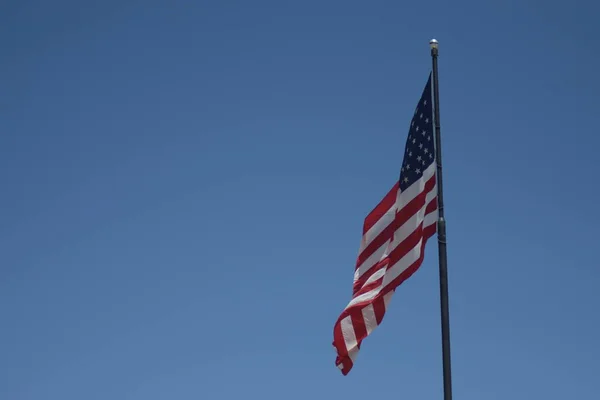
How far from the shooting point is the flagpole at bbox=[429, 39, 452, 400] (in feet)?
71.6

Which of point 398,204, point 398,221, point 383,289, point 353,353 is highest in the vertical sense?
point 398,204

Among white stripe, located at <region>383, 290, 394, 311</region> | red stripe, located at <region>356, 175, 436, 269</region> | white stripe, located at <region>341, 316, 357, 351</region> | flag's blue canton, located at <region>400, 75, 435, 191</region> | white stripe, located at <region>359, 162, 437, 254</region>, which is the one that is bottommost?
white stripe, located at <region>341, 316, 357, 351</region>

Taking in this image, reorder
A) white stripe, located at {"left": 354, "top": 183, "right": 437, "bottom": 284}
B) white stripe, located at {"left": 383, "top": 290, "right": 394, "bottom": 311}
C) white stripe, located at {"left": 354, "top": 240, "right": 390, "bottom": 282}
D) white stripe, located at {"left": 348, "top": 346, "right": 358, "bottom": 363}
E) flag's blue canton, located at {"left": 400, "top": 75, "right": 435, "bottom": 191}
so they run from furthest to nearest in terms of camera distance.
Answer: white stripe, located at {"left": 354, "top": 240, "right": 390, "bottom": 282}, white stripe, located at {"left": 348, "top": 346, "right": 358, "bottom": 363}, white stripe, located at {"left": 383, "top": 290, "right": 394, "bottom": 311}, flag's blue canton, located at {"left": 400, "top": 75, "right": 435, "bottom": 191}, white stripe, located at {"left": 354, "top": 183, "right": 437, "bottom": 284}

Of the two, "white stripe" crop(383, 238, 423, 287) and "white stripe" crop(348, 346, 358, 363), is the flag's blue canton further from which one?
"white stripe" crop(348, 346, 358, 363)

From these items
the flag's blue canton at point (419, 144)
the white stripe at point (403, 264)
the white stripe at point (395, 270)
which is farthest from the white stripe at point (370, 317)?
the flag's blue canton at point (419, 144)

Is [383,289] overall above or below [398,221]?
below

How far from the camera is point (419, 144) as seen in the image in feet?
79.6

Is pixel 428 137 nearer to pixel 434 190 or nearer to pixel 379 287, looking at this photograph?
pixel 434 190

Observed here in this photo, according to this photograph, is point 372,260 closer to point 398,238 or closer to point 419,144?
point 398,238

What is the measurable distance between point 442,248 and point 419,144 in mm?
2874

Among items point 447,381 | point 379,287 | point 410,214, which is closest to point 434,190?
point 410,214

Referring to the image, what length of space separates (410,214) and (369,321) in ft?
9.00

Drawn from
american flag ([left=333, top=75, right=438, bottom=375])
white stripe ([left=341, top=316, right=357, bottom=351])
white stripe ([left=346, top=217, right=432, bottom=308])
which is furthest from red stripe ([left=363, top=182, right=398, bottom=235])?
white stripe ([left=341, top=316, right=357, bottom=351])

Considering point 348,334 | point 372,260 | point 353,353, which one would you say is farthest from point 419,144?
point 353,353
